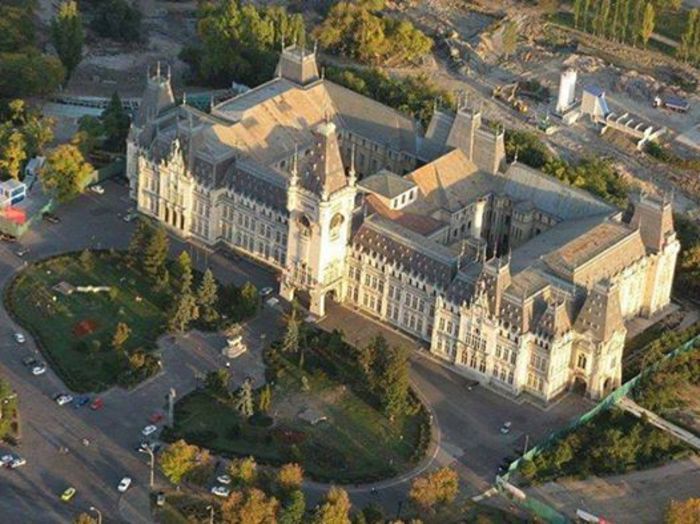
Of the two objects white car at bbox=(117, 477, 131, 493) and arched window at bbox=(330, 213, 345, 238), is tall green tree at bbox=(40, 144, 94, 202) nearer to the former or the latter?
arched window at bbox=(330, 213, 345, 238)

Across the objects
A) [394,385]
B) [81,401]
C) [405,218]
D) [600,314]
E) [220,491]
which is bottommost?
[220,491]

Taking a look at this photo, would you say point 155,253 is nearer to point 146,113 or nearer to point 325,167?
point 325,167

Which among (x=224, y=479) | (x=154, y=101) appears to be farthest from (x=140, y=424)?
(x=154, y=101)

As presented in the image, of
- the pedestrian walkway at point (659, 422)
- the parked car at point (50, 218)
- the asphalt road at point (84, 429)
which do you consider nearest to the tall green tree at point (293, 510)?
the asphalt road at point (84, 429)

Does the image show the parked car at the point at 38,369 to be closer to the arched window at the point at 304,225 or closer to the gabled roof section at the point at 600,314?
the arched window at the point at 304,225

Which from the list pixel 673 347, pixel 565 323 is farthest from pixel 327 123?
pixel 673 347

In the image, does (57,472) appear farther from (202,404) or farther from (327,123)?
(327,123)

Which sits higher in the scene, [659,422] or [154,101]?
[154,101]
